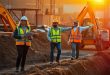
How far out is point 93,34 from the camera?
2883cm

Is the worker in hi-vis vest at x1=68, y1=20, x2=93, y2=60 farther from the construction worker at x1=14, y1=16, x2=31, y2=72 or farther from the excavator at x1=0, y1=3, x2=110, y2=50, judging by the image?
the excavator at x1=0, y1=3, x2=110, y2=50

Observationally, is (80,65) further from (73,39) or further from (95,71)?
(73,39)

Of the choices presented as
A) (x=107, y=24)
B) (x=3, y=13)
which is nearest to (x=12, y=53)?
(x=3, y=13)

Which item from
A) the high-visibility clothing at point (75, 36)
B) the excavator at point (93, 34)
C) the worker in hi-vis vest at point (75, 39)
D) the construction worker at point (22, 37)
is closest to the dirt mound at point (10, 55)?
the worker in hi-vis vest at point (75, 39)

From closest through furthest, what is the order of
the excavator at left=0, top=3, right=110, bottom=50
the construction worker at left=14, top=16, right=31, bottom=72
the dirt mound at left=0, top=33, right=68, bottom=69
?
1. the construction worker at left=14, top=16, right=31, bottom=72
2. the dirt mound at left=0, top=33, right=68, bottom=69
3. the excavator at left=0, top=3, right=110, bottom=50

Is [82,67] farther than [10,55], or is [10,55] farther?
[10,55]

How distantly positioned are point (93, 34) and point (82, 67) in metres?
14.4

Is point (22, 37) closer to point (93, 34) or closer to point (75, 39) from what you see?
point (75, 39)

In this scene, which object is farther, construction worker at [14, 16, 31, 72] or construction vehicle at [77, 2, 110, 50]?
construction vehicle at [77, 2, 110, 50]

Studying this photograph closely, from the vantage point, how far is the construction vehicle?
28344 millimetres

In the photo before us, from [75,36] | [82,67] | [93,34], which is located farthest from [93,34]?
[82,67]

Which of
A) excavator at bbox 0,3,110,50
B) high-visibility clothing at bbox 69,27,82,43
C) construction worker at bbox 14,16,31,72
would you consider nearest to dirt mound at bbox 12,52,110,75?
construction worker at bbox 14,16,31,72

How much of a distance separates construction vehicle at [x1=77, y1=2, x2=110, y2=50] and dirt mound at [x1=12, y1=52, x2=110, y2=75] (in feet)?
35.2

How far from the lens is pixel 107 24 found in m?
54.4
